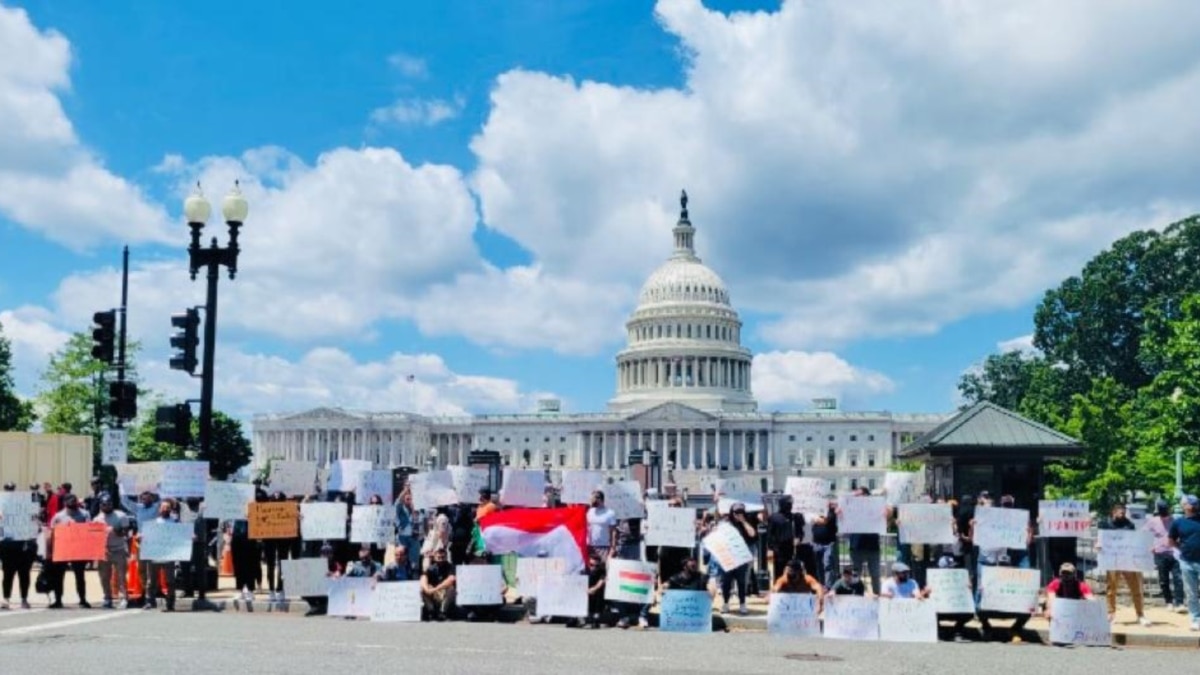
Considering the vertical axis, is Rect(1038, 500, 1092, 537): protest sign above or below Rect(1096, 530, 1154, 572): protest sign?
above

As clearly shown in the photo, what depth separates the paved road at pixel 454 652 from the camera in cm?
1473

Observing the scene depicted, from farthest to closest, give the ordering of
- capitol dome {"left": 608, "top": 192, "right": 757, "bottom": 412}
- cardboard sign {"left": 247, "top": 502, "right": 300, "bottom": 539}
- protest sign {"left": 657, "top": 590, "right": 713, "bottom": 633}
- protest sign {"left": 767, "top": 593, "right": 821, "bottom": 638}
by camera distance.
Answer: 1. capitol dome {"left": 608, "top": 192, "right": 757, "bottom": 412}
2. cardboard sign {"left": 247, "top": 502, "right": 300, "bottom": 539}
3. protest sign {"left": 657, "top": 590, "right": 713, "bottom": 633}
4. protest sign {"left": 767, "top": 593, "right": 821, "bottom": 638}

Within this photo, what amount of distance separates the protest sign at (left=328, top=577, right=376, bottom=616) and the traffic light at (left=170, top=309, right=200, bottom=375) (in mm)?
4864

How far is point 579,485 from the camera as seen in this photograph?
26.0m

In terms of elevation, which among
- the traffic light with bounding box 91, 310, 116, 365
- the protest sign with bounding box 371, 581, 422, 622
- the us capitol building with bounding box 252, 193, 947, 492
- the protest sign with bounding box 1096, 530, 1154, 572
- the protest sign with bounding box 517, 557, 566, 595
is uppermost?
the us capitol building with bounding box 252, 193, 947, 492

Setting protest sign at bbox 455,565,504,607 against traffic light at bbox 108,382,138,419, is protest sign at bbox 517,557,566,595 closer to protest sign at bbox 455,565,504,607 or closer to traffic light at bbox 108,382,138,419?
protest sign at bbox 455,565,504,607

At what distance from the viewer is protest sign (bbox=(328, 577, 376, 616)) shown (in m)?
20.6

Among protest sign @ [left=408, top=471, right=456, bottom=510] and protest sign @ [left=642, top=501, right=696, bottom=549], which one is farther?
protest sign @ [left=408, top=471, right=456, bottom=510]

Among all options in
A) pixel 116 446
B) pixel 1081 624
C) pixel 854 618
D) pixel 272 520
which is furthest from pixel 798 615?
pixel 116 446

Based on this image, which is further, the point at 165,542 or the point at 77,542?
the point at 77,542

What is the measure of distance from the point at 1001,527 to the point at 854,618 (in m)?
3.31

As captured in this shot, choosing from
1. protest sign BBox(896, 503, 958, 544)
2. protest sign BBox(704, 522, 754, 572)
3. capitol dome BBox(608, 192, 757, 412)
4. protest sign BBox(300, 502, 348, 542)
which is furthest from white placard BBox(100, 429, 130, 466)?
capitol dome BBox(608, 192, 757, 412)

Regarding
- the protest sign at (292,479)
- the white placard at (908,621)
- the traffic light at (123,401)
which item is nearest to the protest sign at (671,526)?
the white placard at (908,621)

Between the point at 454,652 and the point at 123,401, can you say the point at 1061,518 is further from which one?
the point at 123,401
